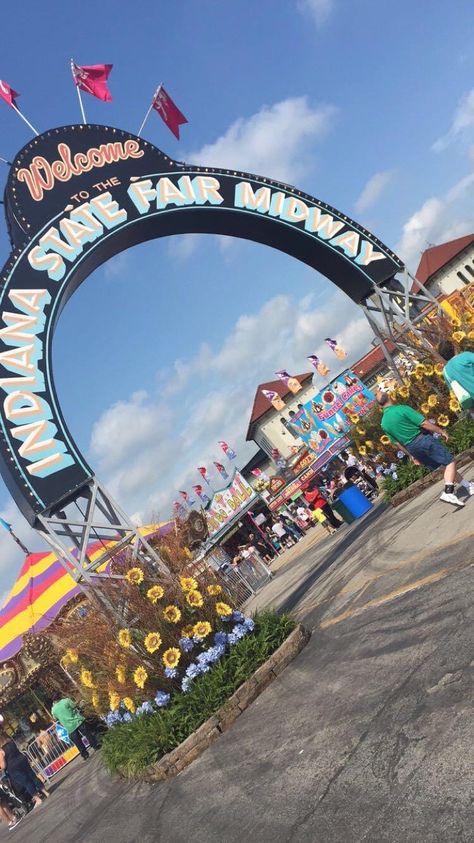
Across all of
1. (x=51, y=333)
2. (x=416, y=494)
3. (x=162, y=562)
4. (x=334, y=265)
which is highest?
(x=51, y=333)

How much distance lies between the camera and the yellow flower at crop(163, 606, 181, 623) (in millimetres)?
6879

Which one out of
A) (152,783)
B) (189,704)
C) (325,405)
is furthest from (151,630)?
(325,405)

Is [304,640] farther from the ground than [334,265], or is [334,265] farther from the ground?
[334,265]

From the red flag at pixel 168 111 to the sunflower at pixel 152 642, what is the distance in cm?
1132

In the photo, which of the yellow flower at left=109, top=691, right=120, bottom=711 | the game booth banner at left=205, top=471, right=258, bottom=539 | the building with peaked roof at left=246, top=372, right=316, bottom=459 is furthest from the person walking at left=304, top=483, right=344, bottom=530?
the building with peaked roof at left=246, top=372, right=316, bottom=459

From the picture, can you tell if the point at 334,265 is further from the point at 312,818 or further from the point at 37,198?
the point at 312,818

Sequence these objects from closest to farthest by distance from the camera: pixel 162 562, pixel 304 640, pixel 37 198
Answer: pixel 304 640 < pixel 162 562 < pixel 37 198

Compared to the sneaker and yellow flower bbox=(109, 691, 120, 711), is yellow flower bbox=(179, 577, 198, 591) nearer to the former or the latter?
yellow flower bbox=(109, 691, 120, 711)

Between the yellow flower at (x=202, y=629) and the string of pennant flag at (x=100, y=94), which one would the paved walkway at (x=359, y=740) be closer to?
the yellow flower at (x=202, y=629)

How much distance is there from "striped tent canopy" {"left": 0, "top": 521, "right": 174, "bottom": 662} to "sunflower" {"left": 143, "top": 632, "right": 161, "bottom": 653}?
32.4 ft

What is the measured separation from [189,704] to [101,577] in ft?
8.24

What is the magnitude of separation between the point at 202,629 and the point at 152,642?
56cm

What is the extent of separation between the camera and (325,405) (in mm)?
28797

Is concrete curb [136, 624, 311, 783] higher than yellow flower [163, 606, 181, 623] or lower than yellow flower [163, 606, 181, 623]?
lower
